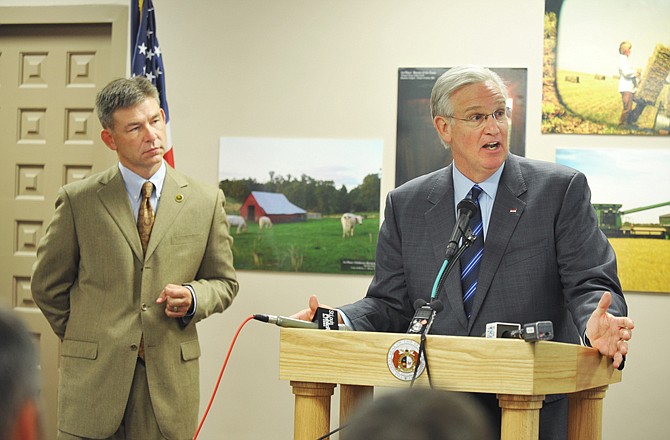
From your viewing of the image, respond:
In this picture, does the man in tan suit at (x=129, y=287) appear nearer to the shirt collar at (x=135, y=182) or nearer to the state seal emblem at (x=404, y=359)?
the shirt collar at (x=135, y=182)

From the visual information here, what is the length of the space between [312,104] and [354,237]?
753 millimetres

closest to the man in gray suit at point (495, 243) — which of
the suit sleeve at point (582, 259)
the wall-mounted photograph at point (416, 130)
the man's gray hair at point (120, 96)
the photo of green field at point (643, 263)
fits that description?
the suit sleeve at point (582, 259)

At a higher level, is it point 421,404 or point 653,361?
point 421,404

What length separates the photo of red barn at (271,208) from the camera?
4.80 metres

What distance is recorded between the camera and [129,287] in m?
3.29

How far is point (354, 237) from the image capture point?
185 inches


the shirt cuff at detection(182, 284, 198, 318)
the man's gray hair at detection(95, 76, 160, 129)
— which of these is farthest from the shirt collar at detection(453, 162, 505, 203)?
the man's gray hair at detection(95, 76, 160, 129)

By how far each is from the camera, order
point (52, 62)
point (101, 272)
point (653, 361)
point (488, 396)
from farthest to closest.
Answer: point (52, 62)
point (653, 361)
point (101, 272)
point (488, 396)

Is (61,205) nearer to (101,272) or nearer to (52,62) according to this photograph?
(101,272)

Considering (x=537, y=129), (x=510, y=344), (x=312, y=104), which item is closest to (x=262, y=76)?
(x=312, y=104)

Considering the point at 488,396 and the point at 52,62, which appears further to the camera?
the point at 52,62

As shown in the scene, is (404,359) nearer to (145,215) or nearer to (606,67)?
(145,215)

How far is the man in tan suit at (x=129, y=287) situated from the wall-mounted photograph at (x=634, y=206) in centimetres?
204

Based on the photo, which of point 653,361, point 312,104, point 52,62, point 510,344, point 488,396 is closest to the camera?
point 510,344
